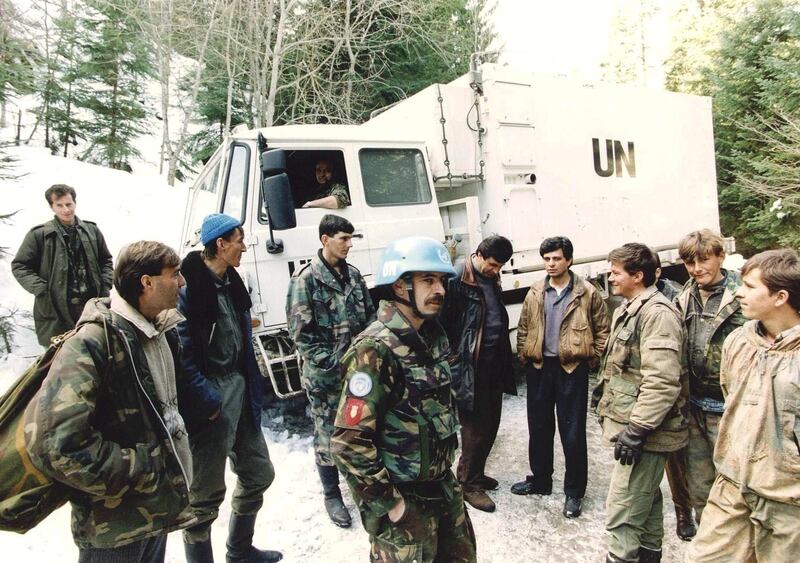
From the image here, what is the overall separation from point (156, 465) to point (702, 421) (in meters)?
2.62

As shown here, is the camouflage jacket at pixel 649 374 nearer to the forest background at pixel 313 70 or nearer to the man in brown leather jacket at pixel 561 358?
the man in brown leather jacket at pixel 561 358

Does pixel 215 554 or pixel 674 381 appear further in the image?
pixel 215 554

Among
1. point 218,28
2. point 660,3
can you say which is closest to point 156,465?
point 218,28

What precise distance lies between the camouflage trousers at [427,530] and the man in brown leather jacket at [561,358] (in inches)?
59.7

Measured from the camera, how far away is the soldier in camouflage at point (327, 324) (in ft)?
9.59

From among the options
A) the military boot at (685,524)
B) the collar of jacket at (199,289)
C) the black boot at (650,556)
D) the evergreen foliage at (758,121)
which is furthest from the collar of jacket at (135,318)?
the evergreen foliage at (758,121)

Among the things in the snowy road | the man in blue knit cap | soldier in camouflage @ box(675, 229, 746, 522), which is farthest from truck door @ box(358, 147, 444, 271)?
soldier in camouflage @ box(675, 229, 746, 522)

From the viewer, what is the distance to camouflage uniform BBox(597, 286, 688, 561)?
7.48 ft

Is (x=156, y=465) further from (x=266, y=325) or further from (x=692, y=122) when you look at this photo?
(x=692, y=122)

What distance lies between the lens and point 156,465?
5.34 ft

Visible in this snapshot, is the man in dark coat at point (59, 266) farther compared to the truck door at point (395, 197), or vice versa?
the truck door at point (395, 197)

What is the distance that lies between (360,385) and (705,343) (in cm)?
195

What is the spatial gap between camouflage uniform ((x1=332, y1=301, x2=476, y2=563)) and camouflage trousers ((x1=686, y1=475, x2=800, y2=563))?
1.08m

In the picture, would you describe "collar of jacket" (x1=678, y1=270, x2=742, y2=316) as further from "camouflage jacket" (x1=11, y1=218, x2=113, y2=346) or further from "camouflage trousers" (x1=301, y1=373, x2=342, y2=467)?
"camouflage jacket" (x1=11, y1=218, x2=113, y2=346)
